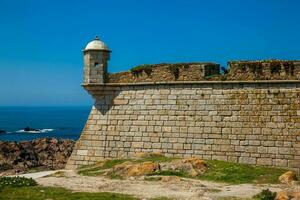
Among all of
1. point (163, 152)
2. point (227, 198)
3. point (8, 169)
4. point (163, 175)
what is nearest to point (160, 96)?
point (163, 152)

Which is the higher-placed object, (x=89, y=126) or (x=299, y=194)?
(x=89, y=126)

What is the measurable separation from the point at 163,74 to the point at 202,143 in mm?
3844

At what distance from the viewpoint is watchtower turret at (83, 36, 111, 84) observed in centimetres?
2136

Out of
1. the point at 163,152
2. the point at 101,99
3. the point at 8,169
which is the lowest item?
the point at 8,169

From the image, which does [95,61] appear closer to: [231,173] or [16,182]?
[16,182]

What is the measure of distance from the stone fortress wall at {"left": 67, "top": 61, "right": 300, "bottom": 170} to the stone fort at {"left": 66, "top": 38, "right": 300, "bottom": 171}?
0.13 ft

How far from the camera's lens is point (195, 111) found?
19875 mm

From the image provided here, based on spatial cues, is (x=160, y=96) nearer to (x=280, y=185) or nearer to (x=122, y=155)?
(x=122, y=155)

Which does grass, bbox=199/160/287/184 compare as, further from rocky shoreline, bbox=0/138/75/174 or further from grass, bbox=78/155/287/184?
rocky shoreline, bbox=0/138/75/174

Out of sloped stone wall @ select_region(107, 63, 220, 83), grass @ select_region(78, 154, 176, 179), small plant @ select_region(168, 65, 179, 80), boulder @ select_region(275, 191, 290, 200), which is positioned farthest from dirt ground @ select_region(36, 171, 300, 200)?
small plant @ select_region(168, 65, 179, 80)

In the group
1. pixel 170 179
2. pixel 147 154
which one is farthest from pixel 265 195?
pixel 147 154

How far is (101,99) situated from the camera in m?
22.0

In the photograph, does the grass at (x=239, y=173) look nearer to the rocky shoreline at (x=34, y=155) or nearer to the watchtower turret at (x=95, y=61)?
the watchtower turret at (x=95, y=61)

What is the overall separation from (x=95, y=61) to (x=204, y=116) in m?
6.09
